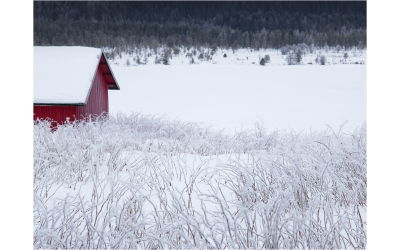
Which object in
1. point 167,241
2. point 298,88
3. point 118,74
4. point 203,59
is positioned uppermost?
point 203,59

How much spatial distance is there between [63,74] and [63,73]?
0.19ft

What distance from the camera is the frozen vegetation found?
1.89 metres

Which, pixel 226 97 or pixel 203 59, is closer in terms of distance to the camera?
pixel 226 97

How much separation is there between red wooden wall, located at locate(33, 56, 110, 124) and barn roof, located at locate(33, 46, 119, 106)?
52 cm

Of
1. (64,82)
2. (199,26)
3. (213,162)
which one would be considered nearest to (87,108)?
(64,82)

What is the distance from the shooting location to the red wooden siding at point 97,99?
8516 mm

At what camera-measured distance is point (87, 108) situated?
8633mm

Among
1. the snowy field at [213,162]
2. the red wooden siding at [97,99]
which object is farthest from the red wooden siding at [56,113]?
the snowy field at [213,162]

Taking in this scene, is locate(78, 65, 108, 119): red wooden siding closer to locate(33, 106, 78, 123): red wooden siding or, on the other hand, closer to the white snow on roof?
locate(33, 106, 78, 123): red wooden siding

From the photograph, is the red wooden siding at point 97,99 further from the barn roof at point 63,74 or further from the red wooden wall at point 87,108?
the barn roof at point 63,74
